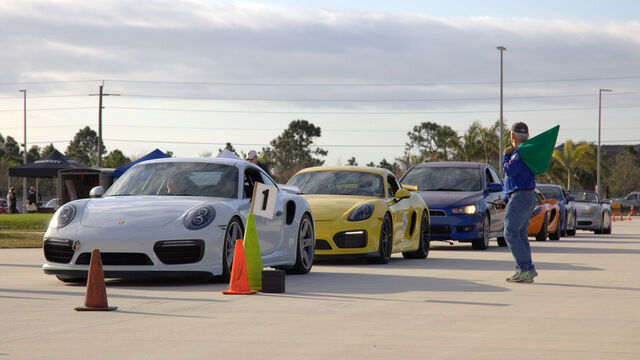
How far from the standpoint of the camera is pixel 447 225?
18.5 m

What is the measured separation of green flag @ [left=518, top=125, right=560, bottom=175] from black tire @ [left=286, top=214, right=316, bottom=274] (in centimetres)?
289

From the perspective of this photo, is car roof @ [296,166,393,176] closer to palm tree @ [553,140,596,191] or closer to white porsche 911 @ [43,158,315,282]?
white porsche 911 @ [43,158,315,282]

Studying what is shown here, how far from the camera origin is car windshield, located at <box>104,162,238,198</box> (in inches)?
443

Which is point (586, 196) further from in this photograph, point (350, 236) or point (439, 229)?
point (350, 236)

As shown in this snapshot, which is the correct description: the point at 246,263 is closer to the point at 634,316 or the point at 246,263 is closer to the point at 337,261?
the point at 634,316

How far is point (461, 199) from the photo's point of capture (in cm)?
Answer: 1864

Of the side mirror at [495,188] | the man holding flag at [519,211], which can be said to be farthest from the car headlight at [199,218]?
the side mirror at [495,188]

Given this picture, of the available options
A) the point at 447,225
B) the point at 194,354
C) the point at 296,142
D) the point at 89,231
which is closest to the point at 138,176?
the point at 89,231

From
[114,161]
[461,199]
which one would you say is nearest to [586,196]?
[461,199]

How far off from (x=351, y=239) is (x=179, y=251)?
438 centimetres

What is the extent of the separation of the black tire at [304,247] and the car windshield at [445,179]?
23.7 ft

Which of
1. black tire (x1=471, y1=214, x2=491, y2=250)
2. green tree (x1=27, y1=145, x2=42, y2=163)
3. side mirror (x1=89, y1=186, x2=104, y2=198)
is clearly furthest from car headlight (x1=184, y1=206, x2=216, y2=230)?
green tree (x1=27, y1=145, x2=42, y2=163)

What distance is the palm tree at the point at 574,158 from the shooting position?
238 ft

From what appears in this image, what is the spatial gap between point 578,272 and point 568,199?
14.8 metres
